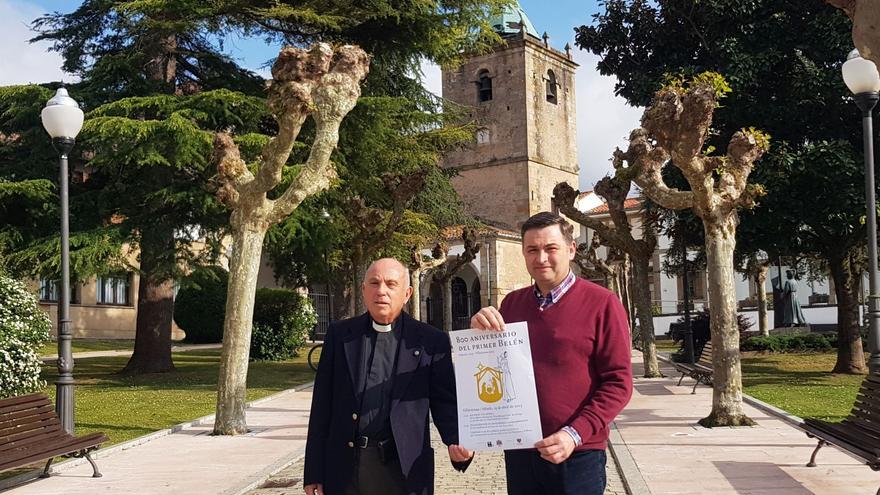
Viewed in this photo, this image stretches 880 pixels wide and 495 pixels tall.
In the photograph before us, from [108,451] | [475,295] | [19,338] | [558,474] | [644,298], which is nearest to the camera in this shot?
[558,474]

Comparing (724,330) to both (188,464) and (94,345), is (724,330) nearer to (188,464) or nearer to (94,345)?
(188,464)

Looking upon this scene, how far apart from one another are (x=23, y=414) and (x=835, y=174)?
1454cm

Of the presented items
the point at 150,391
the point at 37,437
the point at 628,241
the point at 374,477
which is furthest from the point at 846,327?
the point at 374,477

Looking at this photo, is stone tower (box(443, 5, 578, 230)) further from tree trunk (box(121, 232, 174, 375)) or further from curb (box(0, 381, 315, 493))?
curb (box(0, 381, 315, 493))

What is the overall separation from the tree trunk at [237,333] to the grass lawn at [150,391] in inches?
52.6

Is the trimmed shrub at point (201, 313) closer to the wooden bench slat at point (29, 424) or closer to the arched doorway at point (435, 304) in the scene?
the arched doorway at point (435, 304)

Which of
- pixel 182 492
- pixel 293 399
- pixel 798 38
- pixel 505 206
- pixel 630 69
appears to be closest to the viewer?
pixel 182 492

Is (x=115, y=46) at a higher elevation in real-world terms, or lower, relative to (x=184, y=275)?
higher

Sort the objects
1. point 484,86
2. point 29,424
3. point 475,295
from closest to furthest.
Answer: point 29,424 < point 475,295 < point 484,86

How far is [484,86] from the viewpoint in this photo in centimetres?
5819

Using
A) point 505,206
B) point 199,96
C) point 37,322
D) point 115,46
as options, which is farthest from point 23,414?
point 505,206

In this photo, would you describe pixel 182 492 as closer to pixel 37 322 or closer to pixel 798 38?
pixel 37 322

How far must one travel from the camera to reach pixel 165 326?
21578 mm

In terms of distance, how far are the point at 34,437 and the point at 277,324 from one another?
1961 cm
